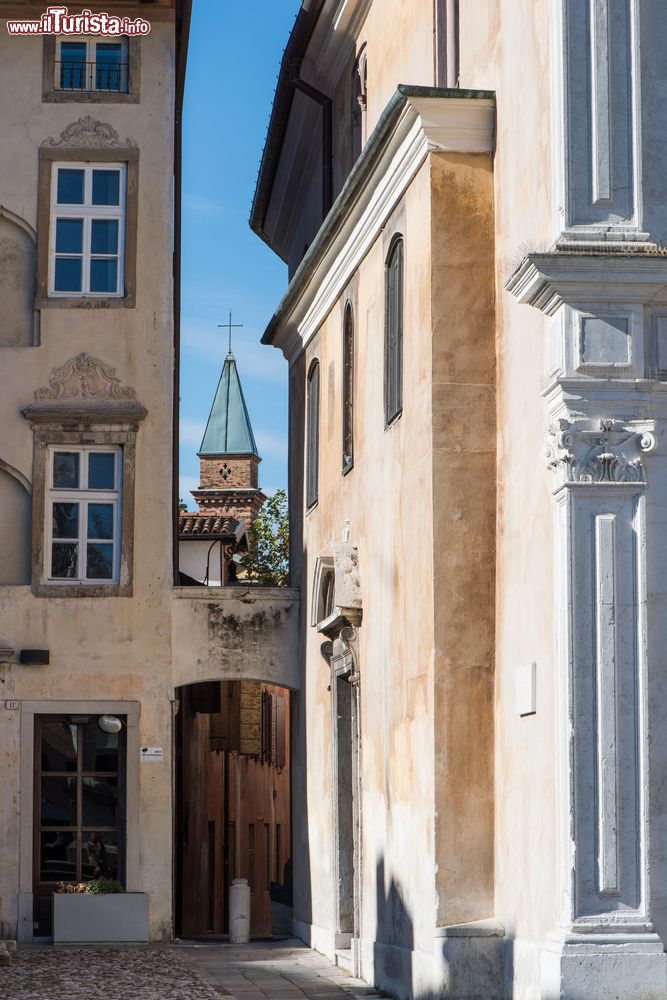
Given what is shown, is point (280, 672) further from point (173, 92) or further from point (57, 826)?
point (173, 92)

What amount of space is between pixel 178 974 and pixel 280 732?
88.5 feet

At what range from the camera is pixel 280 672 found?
2188 centimetres

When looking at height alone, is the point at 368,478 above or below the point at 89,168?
below

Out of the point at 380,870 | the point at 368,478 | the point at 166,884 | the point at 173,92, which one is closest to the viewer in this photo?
the point at 380,870

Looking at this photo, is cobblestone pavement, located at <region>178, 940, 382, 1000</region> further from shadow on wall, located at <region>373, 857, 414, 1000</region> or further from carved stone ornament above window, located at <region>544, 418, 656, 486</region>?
carved stone ornament above window, located at <region>544, 418, 656, 486</region>

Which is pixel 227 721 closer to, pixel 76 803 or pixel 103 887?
pixel 76 803

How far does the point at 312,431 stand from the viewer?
21.2 meters

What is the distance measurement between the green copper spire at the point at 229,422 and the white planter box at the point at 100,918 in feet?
143

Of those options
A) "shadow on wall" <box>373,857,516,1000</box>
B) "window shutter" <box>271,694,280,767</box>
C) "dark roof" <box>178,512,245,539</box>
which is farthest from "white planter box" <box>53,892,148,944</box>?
"window shutter" <box>271,694,280,767</box>

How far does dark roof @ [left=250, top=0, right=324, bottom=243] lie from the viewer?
20.8 m

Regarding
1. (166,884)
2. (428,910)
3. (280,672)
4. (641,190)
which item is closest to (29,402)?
(280,672)

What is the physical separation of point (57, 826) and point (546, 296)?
1173cm

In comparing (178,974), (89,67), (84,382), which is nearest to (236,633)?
(84,382)

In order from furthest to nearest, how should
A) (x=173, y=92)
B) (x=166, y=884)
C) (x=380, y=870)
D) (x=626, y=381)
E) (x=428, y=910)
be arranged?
(x=173, y=92), (x=166, y=884), (x=380, y=870), (x=428, y=910), (x=626, y=381)
